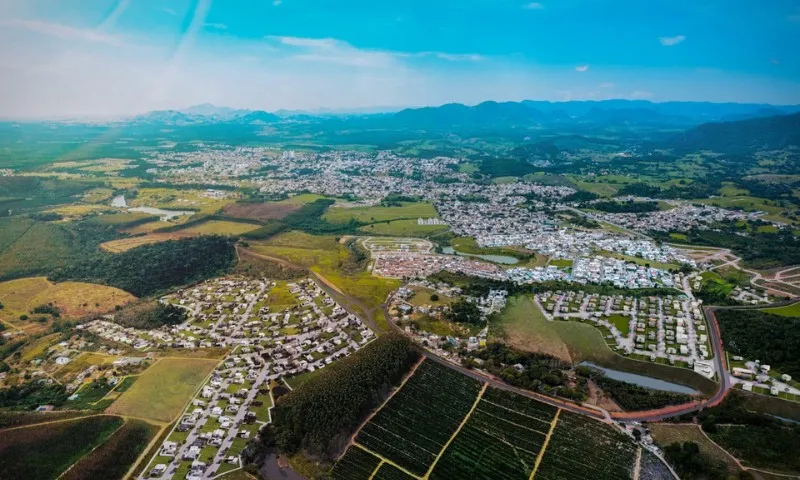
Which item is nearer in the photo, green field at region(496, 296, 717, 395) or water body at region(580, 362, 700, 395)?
water body at region(580, 362, 700, 395)

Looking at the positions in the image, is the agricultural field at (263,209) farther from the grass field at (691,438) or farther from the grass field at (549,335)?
the grass field at (691,438)

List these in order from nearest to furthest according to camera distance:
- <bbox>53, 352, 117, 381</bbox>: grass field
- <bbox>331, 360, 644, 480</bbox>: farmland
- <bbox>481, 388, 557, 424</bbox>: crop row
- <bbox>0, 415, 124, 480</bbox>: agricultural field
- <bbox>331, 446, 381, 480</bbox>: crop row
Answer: <bbox>0, 415, 124, 480</bbox>: agricultural field → <bbox>331, 446, 381, 480</bbox>: crop row → <bbox>331, 360, 644, 480</bbox>: farmland → <bbox>481, 388, 557, 424</bbox>: crop row → <bbox>53, 352, 117, 381</bbox>: grass field

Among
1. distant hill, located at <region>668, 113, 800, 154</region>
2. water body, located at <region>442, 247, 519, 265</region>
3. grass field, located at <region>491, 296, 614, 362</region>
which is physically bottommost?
grass field, located at <region>491, 296, 614, 362</region>

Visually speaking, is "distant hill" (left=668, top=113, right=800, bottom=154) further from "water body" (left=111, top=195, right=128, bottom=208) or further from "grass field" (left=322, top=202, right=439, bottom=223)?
"water body" (left=111, top=195, right=128, bottom=208)

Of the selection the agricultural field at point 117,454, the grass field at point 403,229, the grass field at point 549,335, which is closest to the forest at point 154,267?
the grass field at point 403,229

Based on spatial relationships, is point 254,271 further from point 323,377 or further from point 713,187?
point 713,187

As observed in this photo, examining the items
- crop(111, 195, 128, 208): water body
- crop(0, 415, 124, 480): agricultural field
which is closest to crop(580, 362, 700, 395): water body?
crop(0, 415, 124, 480): agricultural field

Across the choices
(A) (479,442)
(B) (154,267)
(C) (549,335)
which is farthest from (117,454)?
(C) (549,335)

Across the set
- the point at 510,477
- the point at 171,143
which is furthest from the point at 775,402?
the point at 171,143
